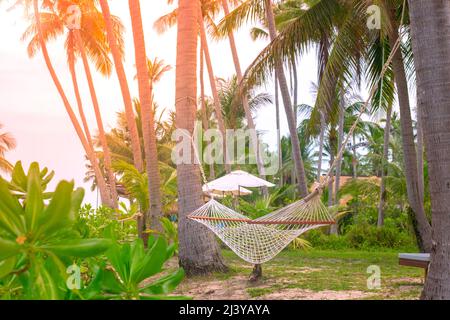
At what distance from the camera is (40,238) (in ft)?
1.98

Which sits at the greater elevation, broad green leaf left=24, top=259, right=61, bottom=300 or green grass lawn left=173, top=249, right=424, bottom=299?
broad green leaf left=24, top=259, right=61, bottom=300

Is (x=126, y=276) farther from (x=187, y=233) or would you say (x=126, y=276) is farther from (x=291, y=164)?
(x=291, y=164)

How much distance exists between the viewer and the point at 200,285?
532 cm

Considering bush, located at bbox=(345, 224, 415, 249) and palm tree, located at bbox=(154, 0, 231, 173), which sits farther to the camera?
palm tree, located at bbox=(154, 0, 231, 173)

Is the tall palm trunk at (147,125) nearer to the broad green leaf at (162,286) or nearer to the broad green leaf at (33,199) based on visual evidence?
the broad green leaf at (162,286)

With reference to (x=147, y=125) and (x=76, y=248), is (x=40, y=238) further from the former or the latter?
(x=147, y=125)

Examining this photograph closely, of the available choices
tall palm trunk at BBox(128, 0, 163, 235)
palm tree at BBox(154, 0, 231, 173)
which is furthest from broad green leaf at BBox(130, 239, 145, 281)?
palm tree at BBox(154, 0, 231, 173)

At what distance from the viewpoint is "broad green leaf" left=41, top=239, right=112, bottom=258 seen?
600 mm

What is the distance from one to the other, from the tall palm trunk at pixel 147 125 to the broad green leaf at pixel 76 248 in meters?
6.74

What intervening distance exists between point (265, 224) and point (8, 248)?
3.76 m

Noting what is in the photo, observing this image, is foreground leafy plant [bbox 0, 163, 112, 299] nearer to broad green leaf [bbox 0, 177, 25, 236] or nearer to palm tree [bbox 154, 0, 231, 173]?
broad green leaf [bbox 0, 177, 25, 236]

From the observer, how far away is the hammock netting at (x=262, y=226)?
13.4ft

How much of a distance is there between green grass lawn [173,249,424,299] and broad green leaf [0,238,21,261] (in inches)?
161
